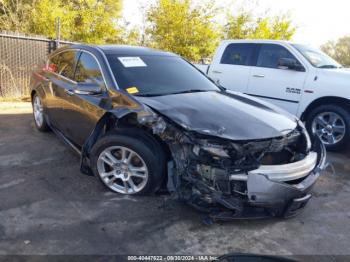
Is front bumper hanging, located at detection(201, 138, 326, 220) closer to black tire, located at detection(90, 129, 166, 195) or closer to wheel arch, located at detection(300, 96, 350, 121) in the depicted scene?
black tire, located at detection(90, 129, 166, 195)

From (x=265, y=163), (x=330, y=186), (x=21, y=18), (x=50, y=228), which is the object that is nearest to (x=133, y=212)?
(x=50, y=228)

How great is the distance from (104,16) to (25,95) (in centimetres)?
541

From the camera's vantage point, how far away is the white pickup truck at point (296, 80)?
593 cm

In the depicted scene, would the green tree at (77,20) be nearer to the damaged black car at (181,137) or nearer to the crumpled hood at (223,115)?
Result: the damaged black car at (181,137)

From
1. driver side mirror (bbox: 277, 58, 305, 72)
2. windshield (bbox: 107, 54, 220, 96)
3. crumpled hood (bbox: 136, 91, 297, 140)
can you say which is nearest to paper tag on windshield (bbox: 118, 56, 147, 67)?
windshield (bbox: 107, 54, 220, 96)

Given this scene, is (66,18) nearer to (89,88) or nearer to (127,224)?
(89,88)

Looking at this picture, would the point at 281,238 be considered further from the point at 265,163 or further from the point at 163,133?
the point at 163,133

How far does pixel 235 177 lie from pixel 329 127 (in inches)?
145

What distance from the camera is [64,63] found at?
5.32 metres

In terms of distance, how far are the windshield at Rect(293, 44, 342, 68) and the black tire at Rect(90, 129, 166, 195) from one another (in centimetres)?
402

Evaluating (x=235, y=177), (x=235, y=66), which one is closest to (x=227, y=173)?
(x=235, y=177)

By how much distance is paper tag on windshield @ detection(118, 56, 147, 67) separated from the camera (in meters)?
4.40

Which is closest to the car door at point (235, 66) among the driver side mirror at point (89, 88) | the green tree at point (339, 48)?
the driver side mirror at point (89, 88)

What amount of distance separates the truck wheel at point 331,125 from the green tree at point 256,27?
10418 millimetres
